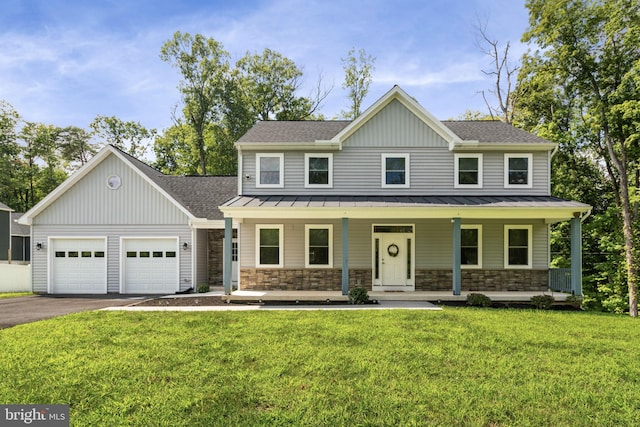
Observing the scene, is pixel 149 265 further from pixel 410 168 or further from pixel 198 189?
pixel 410 168

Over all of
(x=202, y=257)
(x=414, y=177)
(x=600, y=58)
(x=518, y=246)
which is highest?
(x=600, y=58)

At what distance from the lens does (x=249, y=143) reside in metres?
13.5

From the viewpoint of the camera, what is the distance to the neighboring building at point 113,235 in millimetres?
14266

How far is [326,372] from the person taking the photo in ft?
16.5

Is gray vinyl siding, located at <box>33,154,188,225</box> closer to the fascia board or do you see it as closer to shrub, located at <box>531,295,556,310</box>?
the fascia board

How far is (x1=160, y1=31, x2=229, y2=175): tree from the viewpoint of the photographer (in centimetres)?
2752

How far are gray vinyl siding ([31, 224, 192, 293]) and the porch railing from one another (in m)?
13.8

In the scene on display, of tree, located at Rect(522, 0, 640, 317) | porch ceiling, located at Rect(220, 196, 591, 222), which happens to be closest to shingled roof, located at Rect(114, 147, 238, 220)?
porch ceiling, located at Rect(220, 196, 591, 222)

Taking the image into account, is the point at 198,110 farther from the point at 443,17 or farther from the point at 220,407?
the point at 220,407

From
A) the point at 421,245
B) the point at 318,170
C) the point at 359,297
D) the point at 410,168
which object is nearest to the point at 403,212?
the point at 421,245

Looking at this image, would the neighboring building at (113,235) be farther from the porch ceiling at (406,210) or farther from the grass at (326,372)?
the grass at (326,372)

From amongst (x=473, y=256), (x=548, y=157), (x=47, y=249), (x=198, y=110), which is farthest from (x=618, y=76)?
(x=198, y=110)

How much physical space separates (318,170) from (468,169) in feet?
19.0

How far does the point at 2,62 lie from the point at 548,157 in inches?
785
